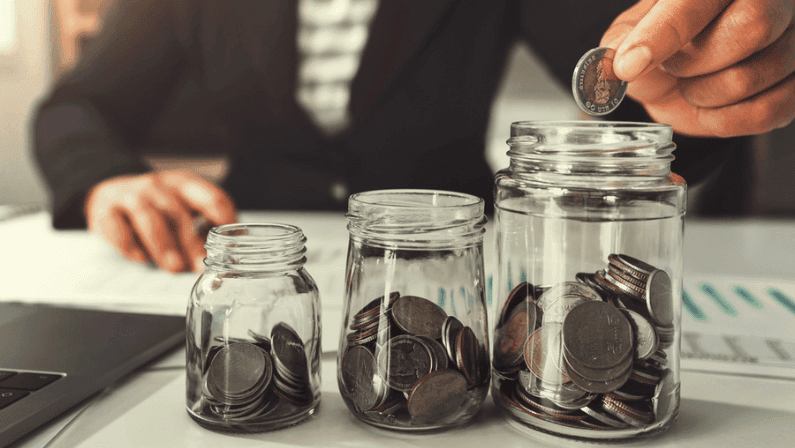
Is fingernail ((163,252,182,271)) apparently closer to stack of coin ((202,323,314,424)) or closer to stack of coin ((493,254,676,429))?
stack of coin ((202,323,314,424))

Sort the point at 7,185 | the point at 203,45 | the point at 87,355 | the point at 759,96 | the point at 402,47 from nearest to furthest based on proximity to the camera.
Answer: the point at 87,355
the point at 759,96
the point at 402,47
the point at 203,45
the point at 7,185

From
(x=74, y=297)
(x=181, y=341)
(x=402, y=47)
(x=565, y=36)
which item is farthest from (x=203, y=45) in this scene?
(x=181, y=341)

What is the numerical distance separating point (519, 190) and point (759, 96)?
356mm

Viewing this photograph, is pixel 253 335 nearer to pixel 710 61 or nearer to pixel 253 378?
pixel 253 378

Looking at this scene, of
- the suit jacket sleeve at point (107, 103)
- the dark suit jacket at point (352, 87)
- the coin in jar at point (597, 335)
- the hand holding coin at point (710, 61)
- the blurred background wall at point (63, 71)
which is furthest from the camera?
the blurred background wall at point (63, 71)

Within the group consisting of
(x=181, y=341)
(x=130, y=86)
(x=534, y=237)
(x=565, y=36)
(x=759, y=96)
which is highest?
(x=565, y=36)

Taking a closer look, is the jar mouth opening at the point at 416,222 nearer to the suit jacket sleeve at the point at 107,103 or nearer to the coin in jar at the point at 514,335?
the coin in jar at the point at 514,335

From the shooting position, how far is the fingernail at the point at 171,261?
0.83 metres

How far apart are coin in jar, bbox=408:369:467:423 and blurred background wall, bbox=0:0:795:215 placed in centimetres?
145

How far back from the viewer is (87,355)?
18.1 inches

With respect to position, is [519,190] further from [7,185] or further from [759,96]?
[7,185]

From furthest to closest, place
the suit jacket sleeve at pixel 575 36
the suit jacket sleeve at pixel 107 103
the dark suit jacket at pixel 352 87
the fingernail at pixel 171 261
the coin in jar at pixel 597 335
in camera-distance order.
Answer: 1. the dark suit jacket at pixel 352 87
2. the suit jacket sleeve at pixel 575 36
3. the suit jacket sleeve at pixel 107 103
4. the fingernail at pixel 171 261
5. the coin in jar at pixel 597 335

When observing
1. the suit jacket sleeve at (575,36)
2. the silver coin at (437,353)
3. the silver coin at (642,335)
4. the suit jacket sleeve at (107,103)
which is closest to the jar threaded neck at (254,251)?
the silver coin at (437,353)

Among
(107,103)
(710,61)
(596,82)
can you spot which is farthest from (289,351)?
(107,103)
